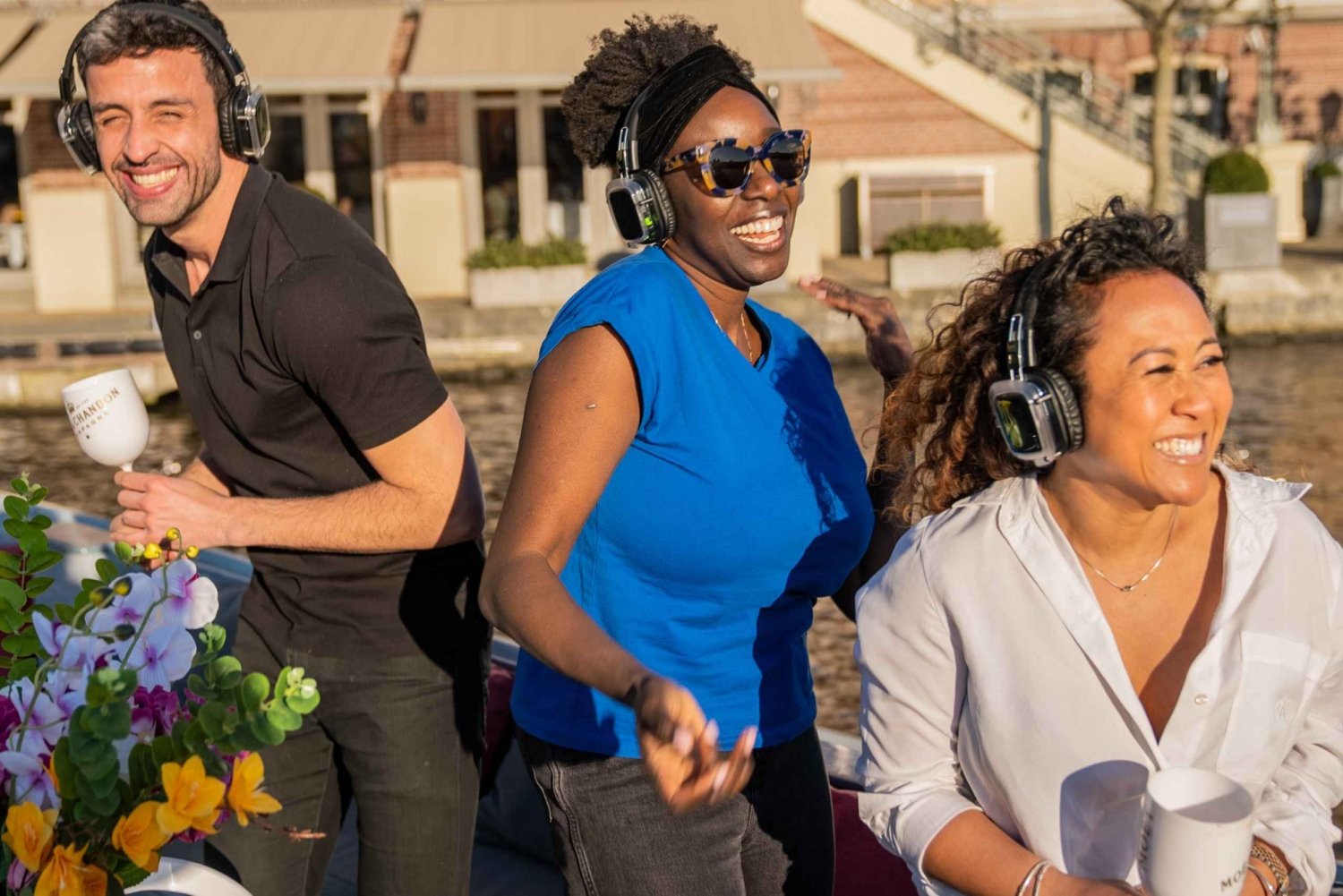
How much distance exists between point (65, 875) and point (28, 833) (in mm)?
56

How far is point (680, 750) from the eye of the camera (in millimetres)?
1615

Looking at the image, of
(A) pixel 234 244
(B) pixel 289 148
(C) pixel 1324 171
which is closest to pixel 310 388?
(A) pixel 234 244

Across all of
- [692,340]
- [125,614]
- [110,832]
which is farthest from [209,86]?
[110,832]

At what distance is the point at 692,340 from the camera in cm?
213

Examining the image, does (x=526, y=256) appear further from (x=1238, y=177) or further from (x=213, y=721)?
(x=213, y=721)

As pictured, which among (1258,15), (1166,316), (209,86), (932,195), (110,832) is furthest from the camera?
(1258,15)

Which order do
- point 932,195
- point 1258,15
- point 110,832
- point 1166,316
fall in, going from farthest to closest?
point 1258,15, point 932,195, point 1166,316, point 110,832

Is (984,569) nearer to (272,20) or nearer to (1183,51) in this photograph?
(272,20)

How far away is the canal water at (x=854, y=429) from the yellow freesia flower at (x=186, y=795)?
5.67 m

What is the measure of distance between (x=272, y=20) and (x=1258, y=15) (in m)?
13.5

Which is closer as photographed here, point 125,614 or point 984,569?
point 125,614

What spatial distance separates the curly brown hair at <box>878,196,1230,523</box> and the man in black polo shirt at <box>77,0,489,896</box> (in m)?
0.72

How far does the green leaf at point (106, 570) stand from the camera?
1.70 m

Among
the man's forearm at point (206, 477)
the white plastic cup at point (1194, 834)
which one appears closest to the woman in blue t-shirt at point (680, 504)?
the white plastic cup at point (1194, 834)
